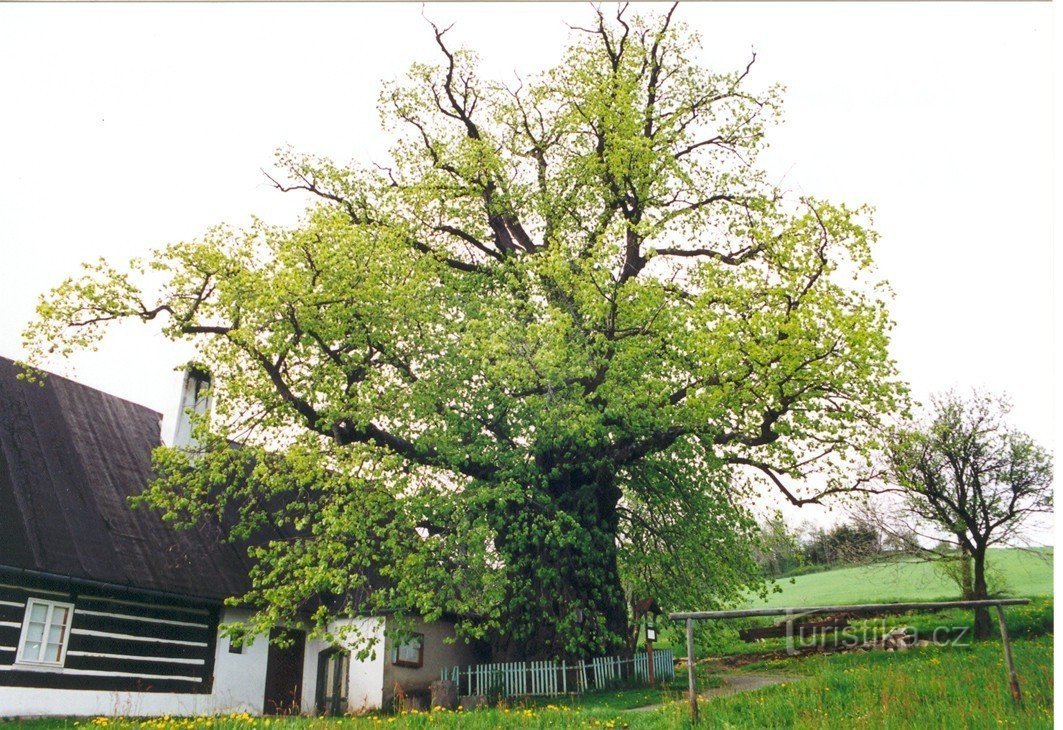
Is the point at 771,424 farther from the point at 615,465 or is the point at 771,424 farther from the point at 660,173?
the point at 660,173

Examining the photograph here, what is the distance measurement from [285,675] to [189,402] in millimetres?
8409

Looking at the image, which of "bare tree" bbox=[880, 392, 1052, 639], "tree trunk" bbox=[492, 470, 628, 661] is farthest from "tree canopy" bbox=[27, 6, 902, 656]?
"bare tree" bbox=[880, 392, 1052, 639]

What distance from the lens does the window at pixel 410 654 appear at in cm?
2222

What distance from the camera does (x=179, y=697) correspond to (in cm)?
1911

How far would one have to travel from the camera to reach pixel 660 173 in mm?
21766

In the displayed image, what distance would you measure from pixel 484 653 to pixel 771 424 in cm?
1184

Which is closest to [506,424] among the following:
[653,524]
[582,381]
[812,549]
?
[582,381]

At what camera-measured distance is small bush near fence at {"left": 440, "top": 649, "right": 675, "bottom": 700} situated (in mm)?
18953

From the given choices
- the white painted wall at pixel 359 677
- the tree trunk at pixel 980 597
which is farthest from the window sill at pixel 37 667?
the tree trunk at pixel 980 597

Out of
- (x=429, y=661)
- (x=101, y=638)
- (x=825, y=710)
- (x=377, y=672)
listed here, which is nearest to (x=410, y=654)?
(x=429, y=661)

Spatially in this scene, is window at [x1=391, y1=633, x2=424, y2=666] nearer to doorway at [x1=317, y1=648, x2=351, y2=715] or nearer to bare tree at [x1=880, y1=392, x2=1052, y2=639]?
doorway at [x1=317, y1=648, x2=351, y2=715]

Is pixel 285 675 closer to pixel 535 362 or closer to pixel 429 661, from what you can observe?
pixel 429 661

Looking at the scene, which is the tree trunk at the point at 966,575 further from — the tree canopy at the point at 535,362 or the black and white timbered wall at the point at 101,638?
the black and white timbered wall at the point at 101,638

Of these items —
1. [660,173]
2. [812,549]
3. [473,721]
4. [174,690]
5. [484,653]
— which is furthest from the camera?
[812,549]
